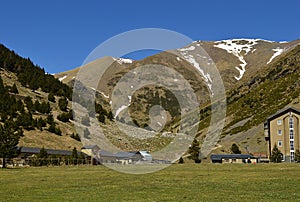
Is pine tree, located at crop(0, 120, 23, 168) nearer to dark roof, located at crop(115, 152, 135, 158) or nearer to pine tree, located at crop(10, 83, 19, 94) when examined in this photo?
dark roof, located at crop(115, 152, 135, 158)

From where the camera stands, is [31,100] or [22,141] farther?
[31,100]

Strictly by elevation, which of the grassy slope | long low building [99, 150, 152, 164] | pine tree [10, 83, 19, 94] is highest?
pine tree [10, 83, 19, 94]

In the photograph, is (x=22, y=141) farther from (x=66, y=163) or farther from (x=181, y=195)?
(x=181, y=195)

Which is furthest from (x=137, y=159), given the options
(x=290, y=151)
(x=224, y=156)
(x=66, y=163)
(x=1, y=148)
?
(x=1, y=148)

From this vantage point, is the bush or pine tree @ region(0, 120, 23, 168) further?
the bush

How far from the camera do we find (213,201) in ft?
81.7

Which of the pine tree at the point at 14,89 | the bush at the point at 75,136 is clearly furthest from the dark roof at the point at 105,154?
the pine tree at the point at 14,89

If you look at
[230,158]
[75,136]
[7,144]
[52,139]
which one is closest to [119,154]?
[75,136]

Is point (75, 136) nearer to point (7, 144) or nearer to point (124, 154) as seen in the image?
point (124, 154)

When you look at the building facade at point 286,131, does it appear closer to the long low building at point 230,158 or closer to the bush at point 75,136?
the long low building at point 230,158

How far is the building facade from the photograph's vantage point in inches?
5182

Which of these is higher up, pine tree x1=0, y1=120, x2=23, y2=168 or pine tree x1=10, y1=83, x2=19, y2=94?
pine tree x1=10, y1=83, x2=19, y2=94

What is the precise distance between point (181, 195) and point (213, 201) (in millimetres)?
4082

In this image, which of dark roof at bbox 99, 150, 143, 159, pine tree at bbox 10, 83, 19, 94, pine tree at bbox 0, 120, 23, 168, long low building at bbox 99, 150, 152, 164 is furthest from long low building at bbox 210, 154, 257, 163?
pine tree at bbox 10, 83, 19, 94
